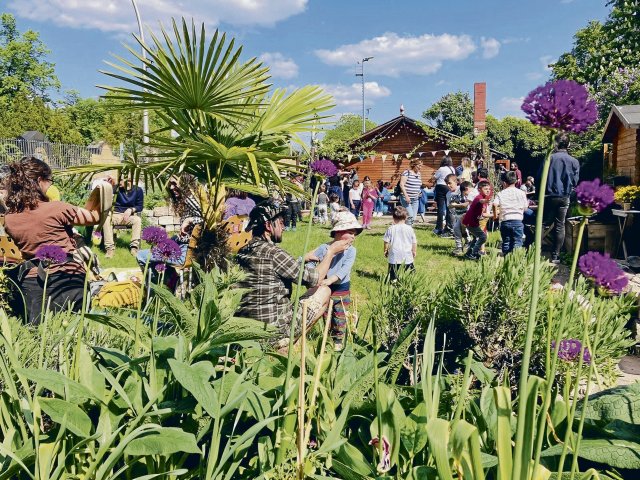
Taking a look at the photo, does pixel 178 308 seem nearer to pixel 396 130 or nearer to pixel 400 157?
pixel 400 157

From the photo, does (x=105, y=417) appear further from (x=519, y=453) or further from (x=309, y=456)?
(x=519, y=453)

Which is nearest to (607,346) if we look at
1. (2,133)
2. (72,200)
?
(72,200)

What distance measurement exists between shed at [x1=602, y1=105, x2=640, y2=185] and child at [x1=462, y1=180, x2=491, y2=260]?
3.28m

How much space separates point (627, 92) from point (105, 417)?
870 inches

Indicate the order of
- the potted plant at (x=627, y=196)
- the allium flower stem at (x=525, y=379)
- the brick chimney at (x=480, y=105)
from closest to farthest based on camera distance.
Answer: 1. the allium flower stem at (x=525, y=379)
2. the potted plant at (x=627, y=196)
3. the brick chimney at (x=480, y=105)

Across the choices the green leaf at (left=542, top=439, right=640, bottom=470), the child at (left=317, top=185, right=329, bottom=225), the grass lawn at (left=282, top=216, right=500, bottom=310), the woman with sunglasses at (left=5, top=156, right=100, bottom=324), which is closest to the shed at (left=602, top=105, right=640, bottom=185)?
the grass lawn at (left=282, top=216, right=500, bottom=310)

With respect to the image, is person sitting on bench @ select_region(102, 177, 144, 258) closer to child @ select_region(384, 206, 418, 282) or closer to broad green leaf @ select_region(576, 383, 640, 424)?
child @ select_region(384, 206, 418, 282)

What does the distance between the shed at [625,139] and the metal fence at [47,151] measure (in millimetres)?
19057

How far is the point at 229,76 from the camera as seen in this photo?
3.49 metres

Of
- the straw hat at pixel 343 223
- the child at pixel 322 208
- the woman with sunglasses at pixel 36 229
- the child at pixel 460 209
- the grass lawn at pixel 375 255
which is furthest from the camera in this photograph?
the child at pixel 322 208

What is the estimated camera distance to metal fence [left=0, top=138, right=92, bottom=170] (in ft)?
66.3

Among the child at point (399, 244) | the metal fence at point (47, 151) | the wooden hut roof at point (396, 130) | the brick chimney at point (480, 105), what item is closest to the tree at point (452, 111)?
the brick chimney at point (480, 105)

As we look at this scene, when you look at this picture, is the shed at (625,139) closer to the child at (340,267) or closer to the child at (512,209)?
the child at (512,209)

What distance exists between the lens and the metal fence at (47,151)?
20219mm
